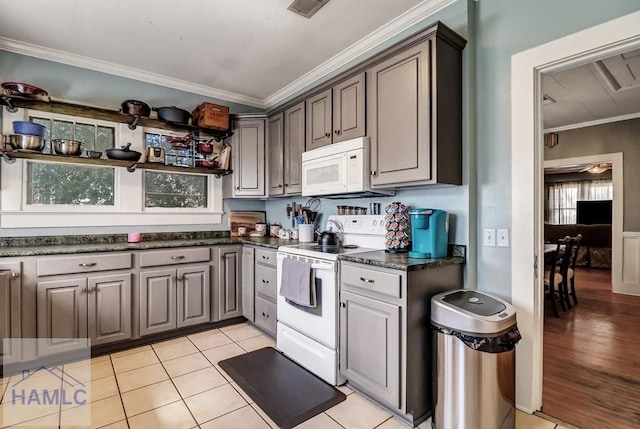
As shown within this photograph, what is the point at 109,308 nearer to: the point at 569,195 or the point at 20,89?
the point at 20,89

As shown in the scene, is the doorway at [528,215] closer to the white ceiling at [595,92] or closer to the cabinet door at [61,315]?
the white ceiling at [595,92]

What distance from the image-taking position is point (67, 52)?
2980 mm

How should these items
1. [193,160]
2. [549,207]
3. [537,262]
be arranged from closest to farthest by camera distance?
1. [537,262]
2. [193,160]
3. [549,207]

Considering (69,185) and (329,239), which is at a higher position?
(69,185)

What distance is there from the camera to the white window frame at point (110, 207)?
2777 millimetres

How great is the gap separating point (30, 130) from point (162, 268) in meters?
1.55

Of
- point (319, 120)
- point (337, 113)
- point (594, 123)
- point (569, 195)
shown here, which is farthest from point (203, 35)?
point (569, 195)

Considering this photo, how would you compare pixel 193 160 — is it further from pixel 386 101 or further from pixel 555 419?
pixel 555 419

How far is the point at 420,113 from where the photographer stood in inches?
82.0

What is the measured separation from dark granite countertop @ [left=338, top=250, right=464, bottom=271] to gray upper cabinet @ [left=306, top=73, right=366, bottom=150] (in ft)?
3.19

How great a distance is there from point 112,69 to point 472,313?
3.82 metres

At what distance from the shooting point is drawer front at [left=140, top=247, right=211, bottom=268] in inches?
115

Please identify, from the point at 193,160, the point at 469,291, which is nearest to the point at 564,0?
the point at 469,291

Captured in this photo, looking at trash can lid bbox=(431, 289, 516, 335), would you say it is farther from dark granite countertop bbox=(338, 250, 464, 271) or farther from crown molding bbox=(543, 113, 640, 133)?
crown molding bbox=(543, 113, 640, 133)
